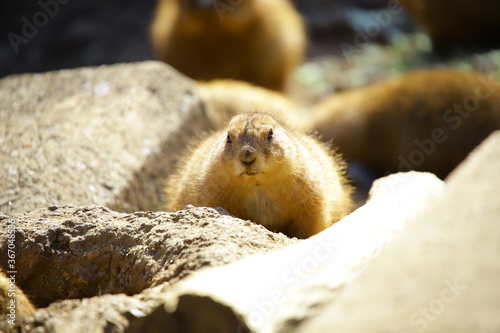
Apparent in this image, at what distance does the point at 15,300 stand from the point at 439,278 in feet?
7.37

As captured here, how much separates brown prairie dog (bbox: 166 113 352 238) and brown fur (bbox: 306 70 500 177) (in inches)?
125

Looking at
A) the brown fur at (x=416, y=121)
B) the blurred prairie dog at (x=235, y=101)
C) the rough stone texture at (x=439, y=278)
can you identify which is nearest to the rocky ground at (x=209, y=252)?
the rough stone texture at (x=439, y=278)

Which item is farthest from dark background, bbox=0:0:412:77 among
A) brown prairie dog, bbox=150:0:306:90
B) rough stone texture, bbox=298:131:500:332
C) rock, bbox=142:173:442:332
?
rough stone texture, bbox=298:131:500:332

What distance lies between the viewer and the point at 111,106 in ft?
23.0

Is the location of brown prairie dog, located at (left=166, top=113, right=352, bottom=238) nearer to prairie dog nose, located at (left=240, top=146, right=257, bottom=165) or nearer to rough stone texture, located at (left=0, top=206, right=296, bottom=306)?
prairie dog nose, located at (left=240, top=146, right=257, bottom=165)

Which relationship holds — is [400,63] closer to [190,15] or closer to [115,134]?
[190,15]

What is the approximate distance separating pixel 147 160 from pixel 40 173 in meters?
1.12

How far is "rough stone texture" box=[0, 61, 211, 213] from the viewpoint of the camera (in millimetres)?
5773

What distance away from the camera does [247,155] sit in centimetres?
468

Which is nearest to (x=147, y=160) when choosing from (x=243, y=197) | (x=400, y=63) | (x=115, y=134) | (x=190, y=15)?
(x=115, y=134)

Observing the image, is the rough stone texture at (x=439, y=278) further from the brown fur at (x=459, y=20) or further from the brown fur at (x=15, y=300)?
the brown fur at (x=459, y=20)

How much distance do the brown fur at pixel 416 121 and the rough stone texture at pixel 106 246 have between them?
4.34 meters

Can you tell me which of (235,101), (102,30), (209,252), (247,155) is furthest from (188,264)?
(102,30)

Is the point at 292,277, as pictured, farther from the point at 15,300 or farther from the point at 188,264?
the point at 15,300
